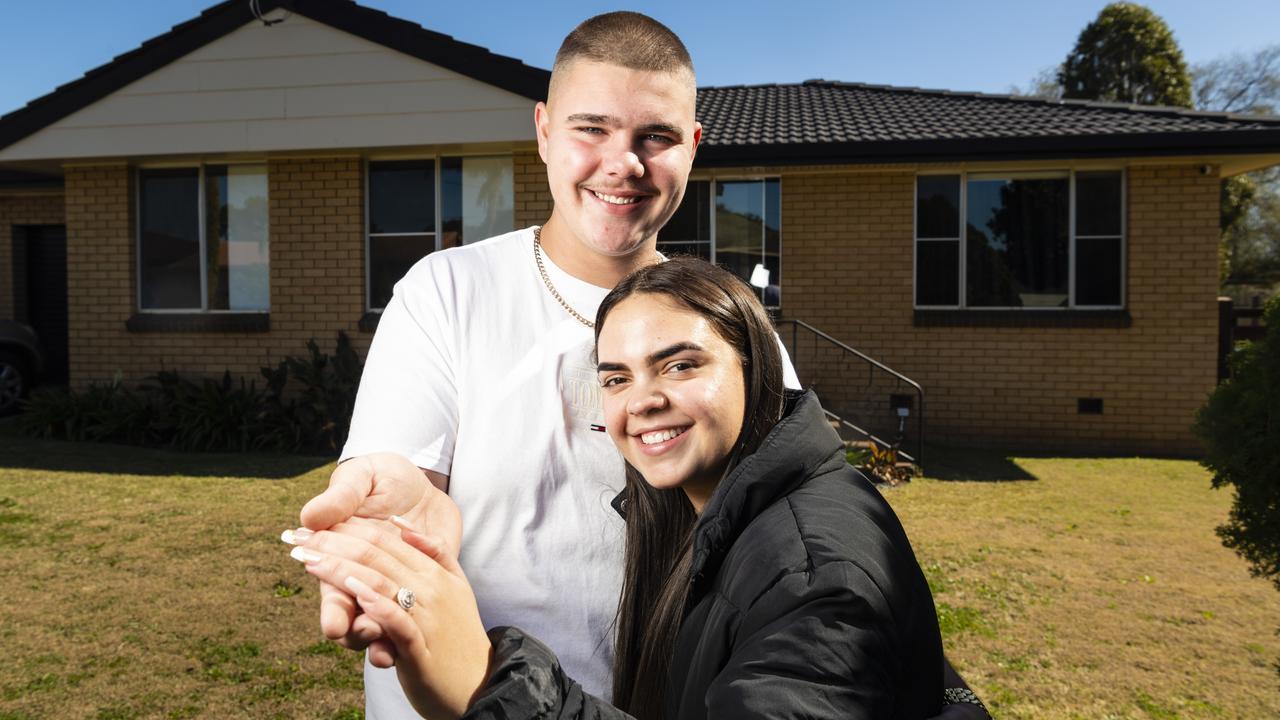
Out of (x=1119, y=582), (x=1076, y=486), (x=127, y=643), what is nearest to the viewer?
(x=127, y=643)

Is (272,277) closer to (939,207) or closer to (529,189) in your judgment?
(529,189)

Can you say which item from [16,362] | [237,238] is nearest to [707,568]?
[237,238]

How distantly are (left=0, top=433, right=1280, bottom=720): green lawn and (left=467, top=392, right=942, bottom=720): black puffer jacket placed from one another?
9.71 feet

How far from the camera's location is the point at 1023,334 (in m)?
10.6

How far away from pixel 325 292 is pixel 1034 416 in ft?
28.1

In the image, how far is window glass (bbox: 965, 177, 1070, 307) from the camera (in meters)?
10.8

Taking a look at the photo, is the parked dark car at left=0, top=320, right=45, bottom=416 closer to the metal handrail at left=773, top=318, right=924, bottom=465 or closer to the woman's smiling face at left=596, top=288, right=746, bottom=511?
the metal handrail at left=773, top=318, right=924, bottom=465

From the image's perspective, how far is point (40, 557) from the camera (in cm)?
555

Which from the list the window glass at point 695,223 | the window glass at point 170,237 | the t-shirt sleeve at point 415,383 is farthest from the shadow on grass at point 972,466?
the window glass at point 170,237

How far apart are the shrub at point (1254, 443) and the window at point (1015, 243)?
24.4 feet

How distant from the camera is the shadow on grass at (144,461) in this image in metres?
8.19

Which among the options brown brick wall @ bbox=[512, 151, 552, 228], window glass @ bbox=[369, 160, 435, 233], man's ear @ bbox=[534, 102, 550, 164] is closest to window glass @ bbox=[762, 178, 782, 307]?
brown brick wall @ bbox=[512, 151, 552, 228]

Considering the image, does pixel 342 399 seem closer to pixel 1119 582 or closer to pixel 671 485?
pixel 1119 582

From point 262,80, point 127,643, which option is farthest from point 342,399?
point 127,643
